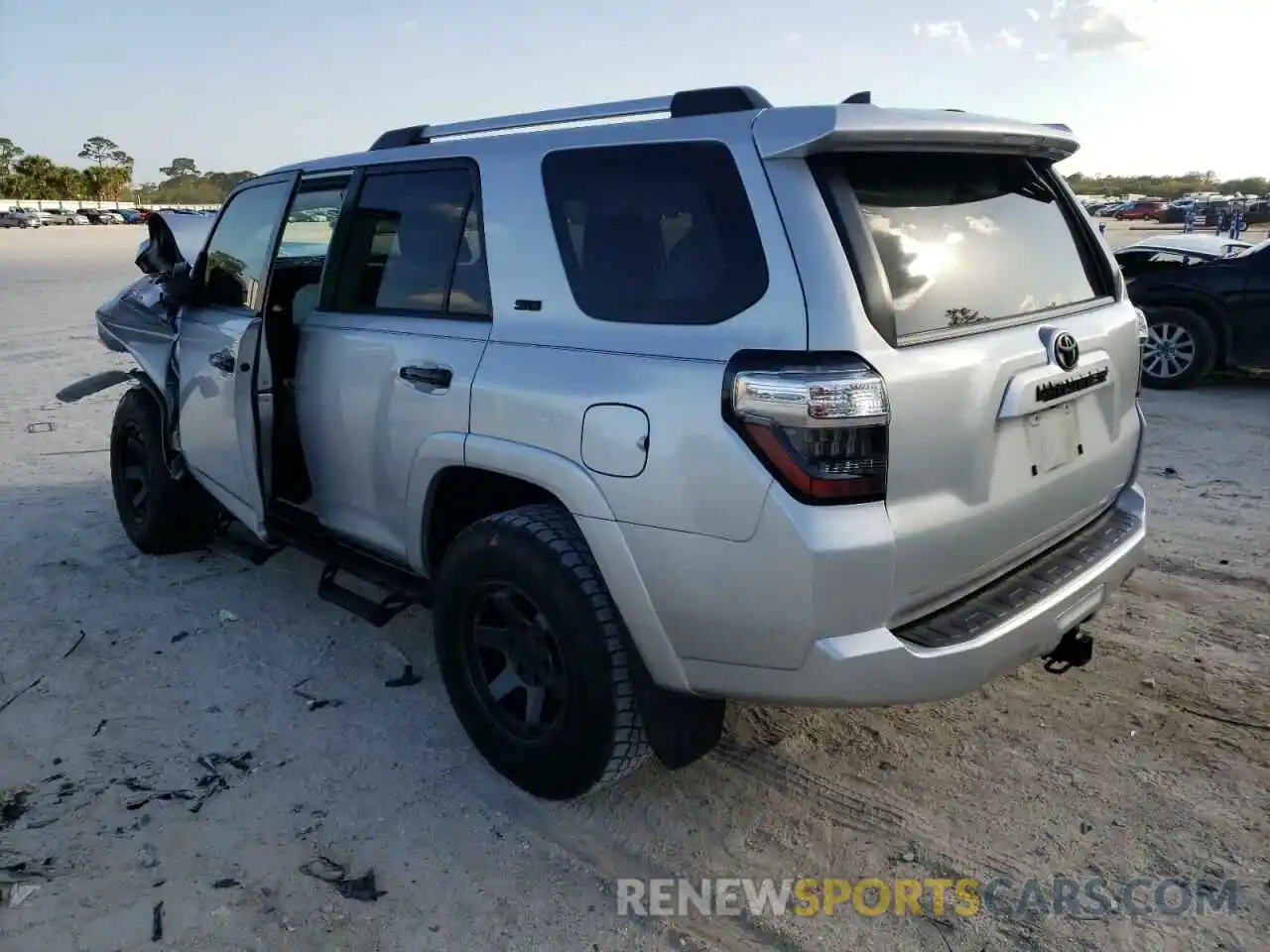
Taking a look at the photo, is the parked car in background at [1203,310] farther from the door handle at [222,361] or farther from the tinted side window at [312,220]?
the door handle at [222,361]

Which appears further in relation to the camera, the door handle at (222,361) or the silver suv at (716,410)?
the door handle at (222,361)

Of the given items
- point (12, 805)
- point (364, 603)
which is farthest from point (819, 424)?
point (12, 805)

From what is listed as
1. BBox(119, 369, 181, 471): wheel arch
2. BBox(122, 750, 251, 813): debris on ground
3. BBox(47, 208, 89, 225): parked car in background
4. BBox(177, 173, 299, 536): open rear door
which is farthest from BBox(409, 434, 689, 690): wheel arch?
BBox(47, 208, 89, 225): parked car in background

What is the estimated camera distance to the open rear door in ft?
12.6

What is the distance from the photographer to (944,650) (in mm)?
2383

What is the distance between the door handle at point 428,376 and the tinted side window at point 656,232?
1.78 ft

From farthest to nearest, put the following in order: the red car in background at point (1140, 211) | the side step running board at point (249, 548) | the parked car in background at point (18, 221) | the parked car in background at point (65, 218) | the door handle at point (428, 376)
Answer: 1. the parked car in background at point (65, 218)
2. the parked car in background at point (18, 221)
3. the red car in background at point (1140, 211)
4. the side step running board at point (249, 548)
5. the door handle at point (428, 376)

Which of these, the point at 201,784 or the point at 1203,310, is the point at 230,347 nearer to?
the point at 201,784

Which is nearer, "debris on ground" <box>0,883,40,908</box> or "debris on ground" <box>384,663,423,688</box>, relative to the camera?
"debris on ground" <box>0,883,40,908</box>

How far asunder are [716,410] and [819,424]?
0.81 ft

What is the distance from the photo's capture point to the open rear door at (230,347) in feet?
12.6

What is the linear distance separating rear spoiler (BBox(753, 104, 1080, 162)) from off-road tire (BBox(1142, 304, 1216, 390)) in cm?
694

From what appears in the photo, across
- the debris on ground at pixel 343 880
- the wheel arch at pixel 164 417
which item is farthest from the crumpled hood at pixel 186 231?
the debris on ground at pixel 343 880

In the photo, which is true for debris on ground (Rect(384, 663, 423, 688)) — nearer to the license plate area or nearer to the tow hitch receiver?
the tow hitch receiver
